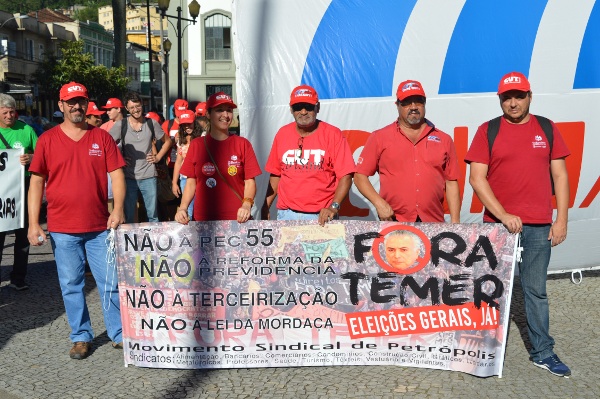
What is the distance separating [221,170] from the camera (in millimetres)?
5727

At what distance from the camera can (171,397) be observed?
4590 mm

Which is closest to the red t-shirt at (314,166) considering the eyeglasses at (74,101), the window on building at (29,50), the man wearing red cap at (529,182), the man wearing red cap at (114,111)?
the man wearing red cap at (529,182)

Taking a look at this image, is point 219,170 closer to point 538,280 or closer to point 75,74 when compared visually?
point 538,280

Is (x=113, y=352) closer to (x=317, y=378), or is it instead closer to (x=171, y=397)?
(x=171, y=397)

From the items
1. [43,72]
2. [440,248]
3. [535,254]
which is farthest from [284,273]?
[43,72]

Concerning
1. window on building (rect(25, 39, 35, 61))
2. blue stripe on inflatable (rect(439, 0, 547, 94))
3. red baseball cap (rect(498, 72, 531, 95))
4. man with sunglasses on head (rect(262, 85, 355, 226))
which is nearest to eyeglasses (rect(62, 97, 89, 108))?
man with sunglasses on head (rect(262, 85, 355, 226))

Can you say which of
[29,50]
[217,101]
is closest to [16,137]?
[217,101]

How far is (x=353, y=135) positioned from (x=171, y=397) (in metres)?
3.40

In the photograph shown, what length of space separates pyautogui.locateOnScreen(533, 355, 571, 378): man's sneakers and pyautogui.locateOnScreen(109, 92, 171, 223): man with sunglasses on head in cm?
470

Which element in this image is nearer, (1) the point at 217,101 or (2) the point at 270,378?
(2) the point at 270,378

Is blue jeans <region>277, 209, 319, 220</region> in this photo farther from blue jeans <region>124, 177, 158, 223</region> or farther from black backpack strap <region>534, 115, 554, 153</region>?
blue jeans <region>124, 177, 158, 223</region>

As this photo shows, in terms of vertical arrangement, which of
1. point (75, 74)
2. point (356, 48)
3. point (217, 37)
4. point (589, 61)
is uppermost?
point (217, 37)

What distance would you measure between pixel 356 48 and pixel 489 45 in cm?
123

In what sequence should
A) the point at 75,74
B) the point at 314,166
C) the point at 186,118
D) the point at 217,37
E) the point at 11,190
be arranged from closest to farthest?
the point at 314,166 → the point at 11,190 → the point at 186,118 → the point at 217,37 → the point at 75,74
